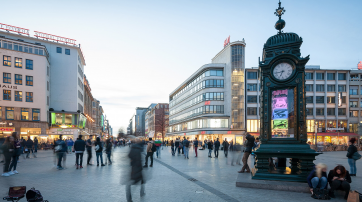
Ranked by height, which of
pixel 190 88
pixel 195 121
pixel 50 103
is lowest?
pixel 195 121

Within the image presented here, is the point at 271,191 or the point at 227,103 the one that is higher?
the point at 227,103

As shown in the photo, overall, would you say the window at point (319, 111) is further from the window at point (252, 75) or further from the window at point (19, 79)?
the window at point (19, 79)

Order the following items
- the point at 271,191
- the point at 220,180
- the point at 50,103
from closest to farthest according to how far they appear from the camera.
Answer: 1. the point at 271,191
2. the point at 220,180
3. the point at 50,103

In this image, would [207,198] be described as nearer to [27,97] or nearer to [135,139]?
[135,139]

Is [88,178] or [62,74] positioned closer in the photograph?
[88,178]

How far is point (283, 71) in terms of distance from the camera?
9.20m

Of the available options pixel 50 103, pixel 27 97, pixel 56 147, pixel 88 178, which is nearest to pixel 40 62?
pixel 27 97

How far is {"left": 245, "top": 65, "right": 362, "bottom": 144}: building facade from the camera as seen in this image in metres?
56.6

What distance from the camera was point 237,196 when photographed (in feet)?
23.6

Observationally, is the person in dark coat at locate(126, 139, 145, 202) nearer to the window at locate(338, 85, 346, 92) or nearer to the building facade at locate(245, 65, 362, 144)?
the building facade at locate(245, 65, 362, 144)

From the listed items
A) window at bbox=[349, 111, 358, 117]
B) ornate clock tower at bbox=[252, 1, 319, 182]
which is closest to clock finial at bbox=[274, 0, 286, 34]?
ornate clock tower at bbox=[252, 1, 319, 182]

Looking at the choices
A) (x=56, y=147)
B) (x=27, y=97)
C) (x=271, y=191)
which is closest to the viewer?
(x=271, y=191)

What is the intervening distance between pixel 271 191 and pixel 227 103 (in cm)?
5079

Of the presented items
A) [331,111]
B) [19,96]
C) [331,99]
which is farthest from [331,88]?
[19,96]
